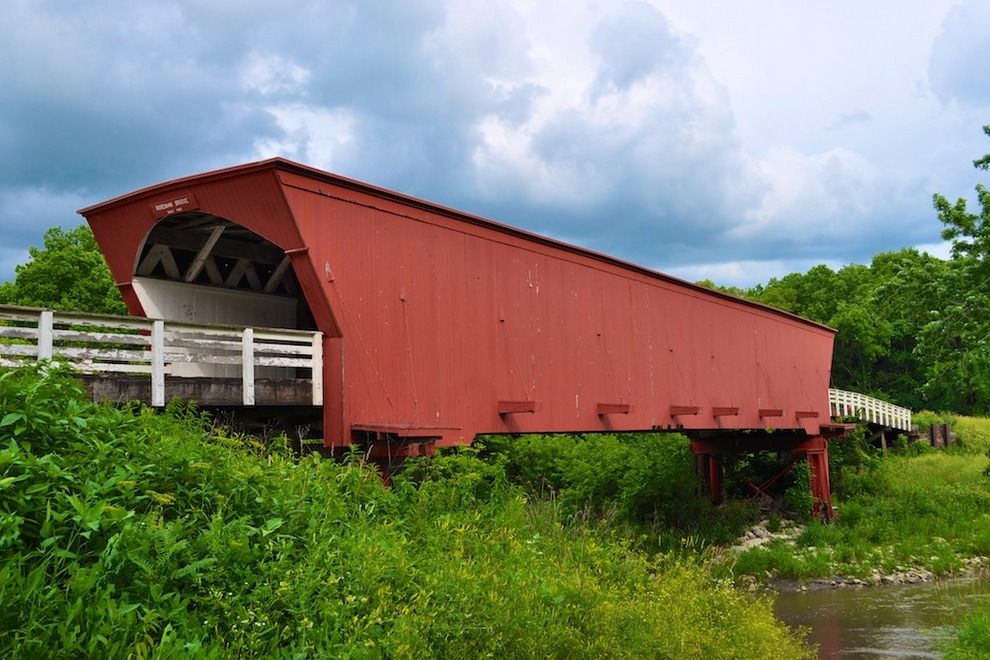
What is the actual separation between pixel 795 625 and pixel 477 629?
10004 millimetres

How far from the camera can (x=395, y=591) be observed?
604 centimetres

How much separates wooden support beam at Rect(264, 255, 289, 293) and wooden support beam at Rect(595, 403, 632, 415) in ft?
17.5

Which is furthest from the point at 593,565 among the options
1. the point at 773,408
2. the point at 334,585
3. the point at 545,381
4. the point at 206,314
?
the point at 773,408

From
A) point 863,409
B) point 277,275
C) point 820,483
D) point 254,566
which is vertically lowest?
point 820,483

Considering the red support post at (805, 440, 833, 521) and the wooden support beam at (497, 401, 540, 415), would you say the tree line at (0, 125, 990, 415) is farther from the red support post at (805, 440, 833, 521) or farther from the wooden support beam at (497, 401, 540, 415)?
the wooden support beam at (497, 401, 540, 415)

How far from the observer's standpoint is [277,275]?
13.9 metres

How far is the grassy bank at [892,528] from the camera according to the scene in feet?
63.2

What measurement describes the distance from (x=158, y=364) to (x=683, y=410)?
10503 millimetres

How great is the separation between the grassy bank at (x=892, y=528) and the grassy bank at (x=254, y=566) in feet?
38.9

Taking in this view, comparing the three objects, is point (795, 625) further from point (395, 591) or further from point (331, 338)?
point (395, 591)

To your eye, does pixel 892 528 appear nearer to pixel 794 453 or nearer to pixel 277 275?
pixel 794 453

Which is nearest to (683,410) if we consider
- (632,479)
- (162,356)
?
(632,479)

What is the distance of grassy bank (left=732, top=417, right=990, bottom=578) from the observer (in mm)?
19266

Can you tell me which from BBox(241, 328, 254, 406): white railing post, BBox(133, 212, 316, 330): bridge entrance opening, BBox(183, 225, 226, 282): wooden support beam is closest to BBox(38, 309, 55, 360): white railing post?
BBox(241, 328, 254, 406): white railing post
